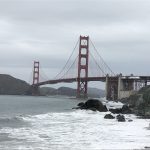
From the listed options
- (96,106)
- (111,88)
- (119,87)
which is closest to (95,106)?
(96,106)

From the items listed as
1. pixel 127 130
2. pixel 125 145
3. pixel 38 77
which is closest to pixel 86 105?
pixel 127 130

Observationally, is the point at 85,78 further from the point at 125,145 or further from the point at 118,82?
the point at 125,145

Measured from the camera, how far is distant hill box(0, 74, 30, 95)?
5645 inches

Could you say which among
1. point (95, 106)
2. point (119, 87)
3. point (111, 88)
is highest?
point (119, 87)

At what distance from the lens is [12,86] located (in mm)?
146250

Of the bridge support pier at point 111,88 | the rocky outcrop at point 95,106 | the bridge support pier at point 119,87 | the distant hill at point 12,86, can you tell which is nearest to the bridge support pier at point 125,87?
the bridge support pier at point 119,87

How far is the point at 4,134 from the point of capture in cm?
2428

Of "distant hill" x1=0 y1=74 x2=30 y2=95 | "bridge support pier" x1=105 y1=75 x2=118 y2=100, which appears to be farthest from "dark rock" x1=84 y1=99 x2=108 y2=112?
"distant hill" x1=0 y1=74 x2=30 y2=95

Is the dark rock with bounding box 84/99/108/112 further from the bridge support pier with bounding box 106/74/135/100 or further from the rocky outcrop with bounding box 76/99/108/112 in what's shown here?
the bridge support pier with bounding box 106/74/135/100

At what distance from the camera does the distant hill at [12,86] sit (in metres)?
143

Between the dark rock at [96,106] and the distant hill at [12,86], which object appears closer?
the dark rock at [96,106]

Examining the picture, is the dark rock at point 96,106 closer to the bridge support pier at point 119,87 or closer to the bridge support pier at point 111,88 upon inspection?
the bridge support pier at point 119,87

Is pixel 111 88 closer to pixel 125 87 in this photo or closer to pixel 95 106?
pixel 125 87

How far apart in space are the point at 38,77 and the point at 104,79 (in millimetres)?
35063
